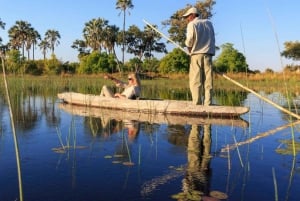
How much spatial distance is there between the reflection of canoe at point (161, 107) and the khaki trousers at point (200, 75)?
0.26 metres

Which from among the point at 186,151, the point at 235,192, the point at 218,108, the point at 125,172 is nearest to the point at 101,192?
the point at 125,172

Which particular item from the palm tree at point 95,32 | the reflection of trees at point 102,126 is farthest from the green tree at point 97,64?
the reflection of trees at point 102,126

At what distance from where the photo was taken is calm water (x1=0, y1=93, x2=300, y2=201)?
3.36m

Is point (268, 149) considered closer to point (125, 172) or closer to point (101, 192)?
point (125, 172)

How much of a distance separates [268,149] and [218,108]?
10.0 ft

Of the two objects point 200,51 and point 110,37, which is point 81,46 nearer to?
point 110,37

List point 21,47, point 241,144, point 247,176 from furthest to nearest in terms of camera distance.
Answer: point 21,47, point 241,144, point 247,176

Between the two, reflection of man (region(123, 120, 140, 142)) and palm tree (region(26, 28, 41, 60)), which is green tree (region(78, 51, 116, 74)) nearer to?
palm tree (region(26, 28, 41, 60))

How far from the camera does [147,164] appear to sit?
4320 millimetres

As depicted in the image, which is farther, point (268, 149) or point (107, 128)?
point (107, 128)

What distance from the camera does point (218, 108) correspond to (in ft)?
27.0

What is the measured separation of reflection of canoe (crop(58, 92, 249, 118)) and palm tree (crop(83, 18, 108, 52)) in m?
57.5

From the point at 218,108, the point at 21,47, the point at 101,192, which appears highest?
the point at 21,47

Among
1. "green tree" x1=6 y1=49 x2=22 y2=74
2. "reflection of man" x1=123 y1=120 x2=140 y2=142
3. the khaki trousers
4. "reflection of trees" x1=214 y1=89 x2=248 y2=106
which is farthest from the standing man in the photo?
"green tree" x1=6 y1=49 x2=22 y2=74
